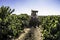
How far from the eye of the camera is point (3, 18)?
832 inches

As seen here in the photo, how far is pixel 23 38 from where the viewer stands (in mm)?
23266

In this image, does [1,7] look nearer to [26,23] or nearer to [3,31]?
[3,31]

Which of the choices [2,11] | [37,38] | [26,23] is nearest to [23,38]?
[37,38]

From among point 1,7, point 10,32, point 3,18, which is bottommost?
point 10,32

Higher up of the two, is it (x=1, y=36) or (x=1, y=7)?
(x=1, y=7)

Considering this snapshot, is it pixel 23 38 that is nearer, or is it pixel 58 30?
pixel 58 30

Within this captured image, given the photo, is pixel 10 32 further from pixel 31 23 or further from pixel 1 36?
pixel 31 23

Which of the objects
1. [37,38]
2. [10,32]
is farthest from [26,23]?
[10,32]

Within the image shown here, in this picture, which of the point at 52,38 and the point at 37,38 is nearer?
the point at 52,38

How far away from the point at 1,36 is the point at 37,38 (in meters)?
6.61

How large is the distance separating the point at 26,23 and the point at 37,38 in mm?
11763

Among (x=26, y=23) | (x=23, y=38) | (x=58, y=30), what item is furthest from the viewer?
(x=26, y=23)

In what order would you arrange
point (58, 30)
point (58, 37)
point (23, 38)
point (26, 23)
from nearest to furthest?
point (58, 37) < point (58, 30) < point (23, 38) < point (26, 23)

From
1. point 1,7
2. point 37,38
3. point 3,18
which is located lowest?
point 37,38
